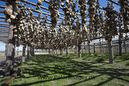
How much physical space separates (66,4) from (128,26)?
10.1 feet

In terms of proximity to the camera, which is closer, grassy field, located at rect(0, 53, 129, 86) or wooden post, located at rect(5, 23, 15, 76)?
grassy field, located at rect(0, 53, 129, 86)

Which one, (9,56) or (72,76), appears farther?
(9,56)

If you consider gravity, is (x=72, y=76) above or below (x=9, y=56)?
below

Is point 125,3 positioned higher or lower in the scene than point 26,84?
higher

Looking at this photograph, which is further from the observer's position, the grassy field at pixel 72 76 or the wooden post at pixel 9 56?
the wooden post at pixel 9 56

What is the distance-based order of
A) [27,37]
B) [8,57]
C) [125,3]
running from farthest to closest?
[27,37]
[8,57]
[125,3]

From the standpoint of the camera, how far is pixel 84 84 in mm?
5090

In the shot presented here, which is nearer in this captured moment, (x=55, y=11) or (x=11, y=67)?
(x=55, y=11)

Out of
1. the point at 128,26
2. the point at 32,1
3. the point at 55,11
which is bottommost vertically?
the point at 128,26

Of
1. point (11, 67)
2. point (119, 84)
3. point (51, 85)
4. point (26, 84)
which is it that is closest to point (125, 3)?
point (119, 84)

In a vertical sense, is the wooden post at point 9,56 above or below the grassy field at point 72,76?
above

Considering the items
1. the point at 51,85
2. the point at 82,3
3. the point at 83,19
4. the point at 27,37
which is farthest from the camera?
the point at 27,37

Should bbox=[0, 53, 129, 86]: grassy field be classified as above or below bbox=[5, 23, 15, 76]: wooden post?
below

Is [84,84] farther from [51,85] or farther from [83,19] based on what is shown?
[83,19]
